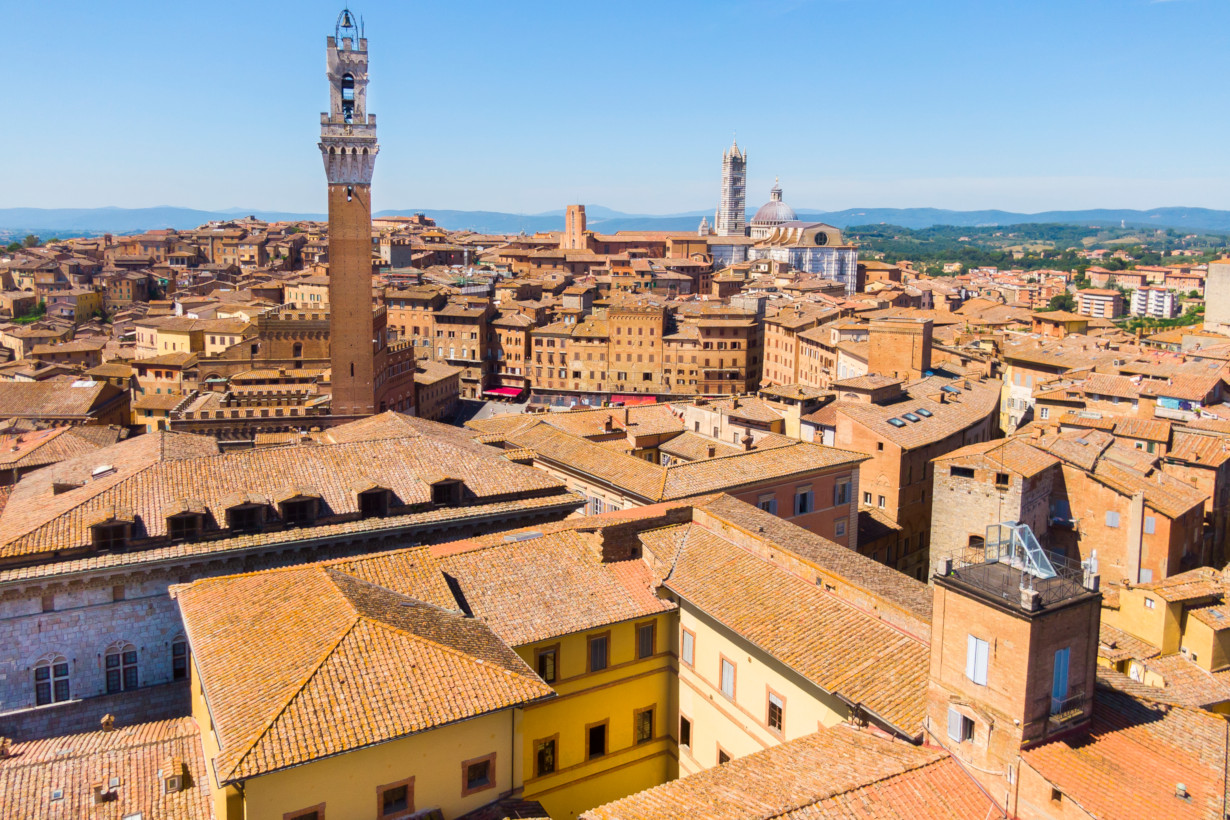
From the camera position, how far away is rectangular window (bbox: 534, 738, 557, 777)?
2130cm

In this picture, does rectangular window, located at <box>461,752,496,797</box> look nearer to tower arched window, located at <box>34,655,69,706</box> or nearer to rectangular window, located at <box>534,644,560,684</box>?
rectangular window, located at <box>534,644,560,684</box>

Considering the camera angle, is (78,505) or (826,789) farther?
(78,505)

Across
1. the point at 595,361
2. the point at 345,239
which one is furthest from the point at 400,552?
the point at 595,361

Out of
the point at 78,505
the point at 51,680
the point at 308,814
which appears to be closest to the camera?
the point at 308,814

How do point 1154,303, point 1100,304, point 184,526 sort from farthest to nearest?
point 1154,303 → point 1100,304 → point 184,526

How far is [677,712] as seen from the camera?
23234 mm

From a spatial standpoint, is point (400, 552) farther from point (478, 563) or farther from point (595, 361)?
point (595, 361)

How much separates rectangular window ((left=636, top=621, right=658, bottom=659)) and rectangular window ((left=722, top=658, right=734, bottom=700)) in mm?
2167

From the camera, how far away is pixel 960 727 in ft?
51.8

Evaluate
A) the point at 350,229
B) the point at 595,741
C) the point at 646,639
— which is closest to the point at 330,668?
the point at 595,741

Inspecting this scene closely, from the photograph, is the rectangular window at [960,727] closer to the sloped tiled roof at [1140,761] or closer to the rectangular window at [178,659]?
the sloped tiled roof at [1140,761]

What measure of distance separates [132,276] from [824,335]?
95871 millimetres

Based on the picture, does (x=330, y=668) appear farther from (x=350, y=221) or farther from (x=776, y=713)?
(x=350, y=221)

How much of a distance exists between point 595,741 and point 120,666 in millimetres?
13043
